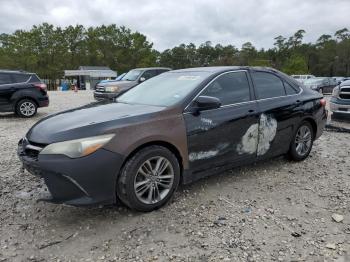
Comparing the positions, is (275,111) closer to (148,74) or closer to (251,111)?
(251,111)

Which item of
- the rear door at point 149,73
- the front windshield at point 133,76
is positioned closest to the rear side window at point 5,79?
the front windshield at point 133,76

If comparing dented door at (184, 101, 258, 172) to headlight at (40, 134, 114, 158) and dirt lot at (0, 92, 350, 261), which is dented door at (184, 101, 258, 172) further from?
headlight at (40, 134, 114, 158)

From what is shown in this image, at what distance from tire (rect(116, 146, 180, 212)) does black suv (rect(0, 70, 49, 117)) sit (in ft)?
28.7

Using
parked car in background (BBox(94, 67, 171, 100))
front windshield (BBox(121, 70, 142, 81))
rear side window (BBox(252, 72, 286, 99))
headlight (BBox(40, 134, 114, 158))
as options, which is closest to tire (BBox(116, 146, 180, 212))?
headlight (BBox(40, 134, 114, 158))

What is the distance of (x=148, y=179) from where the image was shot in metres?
3.60

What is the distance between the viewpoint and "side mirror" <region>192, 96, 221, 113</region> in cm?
389

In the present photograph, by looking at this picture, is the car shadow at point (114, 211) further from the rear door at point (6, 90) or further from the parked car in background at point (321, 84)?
the parked car in background at point (321, 84)

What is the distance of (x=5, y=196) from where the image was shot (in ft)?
13.6

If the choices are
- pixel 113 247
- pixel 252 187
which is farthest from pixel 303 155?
pixel 113 247

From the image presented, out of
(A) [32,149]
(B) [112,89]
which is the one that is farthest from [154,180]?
(B) [112,89]

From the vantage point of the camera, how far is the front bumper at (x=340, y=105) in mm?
8485

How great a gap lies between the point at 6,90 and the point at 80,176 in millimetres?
8833

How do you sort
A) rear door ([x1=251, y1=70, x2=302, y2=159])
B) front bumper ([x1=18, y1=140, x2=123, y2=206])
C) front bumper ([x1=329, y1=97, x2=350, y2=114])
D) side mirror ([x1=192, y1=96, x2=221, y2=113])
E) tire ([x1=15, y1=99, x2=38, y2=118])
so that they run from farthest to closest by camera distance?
tire ([x1=15, y1=99, x2=38, y2=118]) < front bumper ([x1=329, y1=97, x2=350, y2=114]) < rear door ([x1=251, y1=70, x2=302, y2=159]) < side mirror ([x1=192, y1=96, x2=221, y2=113]) < front bumper ([x1=18, y1=140, x2=123, y2=206])

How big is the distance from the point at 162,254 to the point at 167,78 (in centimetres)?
262
